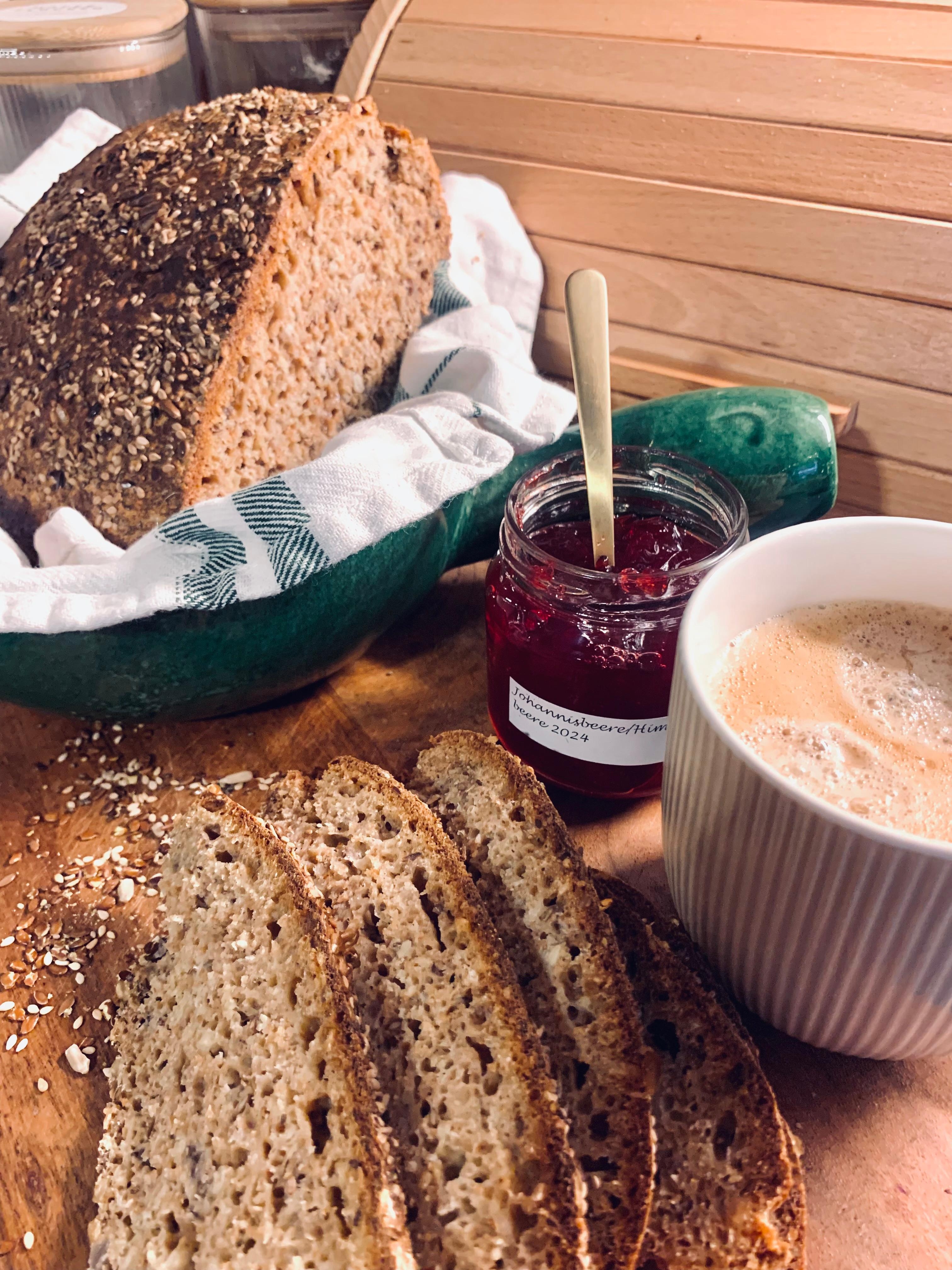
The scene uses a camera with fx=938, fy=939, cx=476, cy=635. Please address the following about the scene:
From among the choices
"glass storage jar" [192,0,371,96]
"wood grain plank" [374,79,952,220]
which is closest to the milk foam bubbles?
"wood grain plank" [374,79,952,220]

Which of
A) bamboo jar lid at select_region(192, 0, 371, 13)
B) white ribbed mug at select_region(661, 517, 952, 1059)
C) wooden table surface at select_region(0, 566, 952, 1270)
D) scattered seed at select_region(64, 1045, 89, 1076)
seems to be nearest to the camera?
white ribbed mug at select_region(661, 517, 952, 1059)

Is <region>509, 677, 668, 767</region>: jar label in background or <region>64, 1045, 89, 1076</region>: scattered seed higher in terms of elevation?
<region>509, 677, 668, 767</region>: jar label in background

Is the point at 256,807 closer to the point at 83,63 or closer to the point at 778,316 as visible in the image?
the point at 778,316

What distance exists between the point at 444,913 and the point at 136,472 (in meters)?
0.88

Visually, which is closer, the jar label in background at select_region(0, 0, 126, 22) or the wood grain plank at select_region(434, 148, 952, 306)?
the wood grain plank at select_region(434, 148, 952, 306)

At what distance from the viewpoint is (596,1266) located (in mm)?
899

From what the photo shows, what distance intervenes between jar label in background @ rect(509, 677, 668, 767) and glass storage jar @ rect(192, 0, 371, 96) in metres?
1.81

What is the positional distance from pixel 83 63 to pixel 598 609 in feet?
6.16

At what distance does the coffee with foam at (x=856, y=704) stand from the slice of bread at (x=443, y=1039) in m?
0.41

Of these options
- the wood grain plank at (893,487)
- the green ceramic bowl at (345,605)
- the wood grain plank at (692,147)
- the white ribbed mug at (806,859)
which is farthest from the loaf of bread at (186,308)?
the wood grain plank at (893,487)

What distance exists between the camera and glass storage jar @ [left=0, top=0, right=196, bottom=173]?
213cm

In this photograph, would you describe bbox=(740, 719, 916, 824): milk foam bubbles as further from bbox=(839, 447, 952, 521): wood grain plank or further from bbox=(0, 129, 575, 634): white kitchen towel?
bbox=(839, 447, 952, 521): wood grain plank

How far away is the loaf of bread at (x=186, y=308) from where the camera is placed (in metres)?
1.52

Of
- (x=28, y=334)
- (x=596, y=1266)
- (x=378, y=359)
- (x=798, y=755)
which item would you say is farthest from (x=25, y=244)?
(x=596, y=1266)
